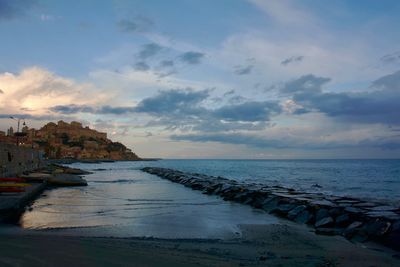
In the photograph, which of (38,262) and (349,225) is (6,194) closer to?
(38,262)

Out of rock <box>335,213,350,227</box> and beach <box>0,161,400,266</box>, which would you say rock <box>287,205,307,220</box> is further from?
rock <box>335,213,350,227</box>

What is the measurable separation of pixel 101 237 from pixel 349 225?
6934mm

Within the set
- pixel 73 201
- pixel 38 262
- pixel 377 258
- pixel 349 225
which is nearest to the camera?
pixel 38 262

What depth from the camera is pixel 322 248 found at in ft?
28.6

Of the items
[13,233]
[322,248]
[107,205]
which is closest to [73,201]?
[107,205]

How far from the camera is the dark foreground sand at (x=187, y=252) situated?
22.8 feet

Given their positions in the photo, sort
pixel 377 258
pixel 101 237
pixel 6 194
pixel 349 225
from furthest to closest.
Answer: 1. pixel 6 194
2. pixel 349 225
3. pixel 101 237
4. pixel 377 258

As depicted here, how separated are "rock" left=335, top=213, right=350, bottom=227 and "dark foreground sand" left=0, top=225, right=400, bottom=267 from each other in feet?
6.55

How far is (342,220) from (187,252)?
6061 millimetres

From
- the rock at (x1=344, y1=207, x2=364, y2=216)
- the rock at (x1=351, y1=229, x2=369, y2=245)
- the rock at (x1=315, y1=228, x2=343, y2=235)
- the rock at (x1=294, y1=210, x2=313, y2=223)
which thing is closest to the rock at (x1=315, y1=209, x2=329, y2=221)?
the rock at (x1=294, y1=210, x2=313, y2=223)

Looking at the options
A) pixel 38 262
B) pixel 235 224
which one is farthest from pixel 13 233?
pixel 235 224

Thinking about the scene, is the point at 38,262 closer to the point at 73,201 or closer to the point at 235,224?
the point at 235,224

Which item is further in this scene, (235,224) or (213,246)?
(235,224)

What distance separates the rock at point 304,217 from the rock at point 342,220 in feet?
3.74
